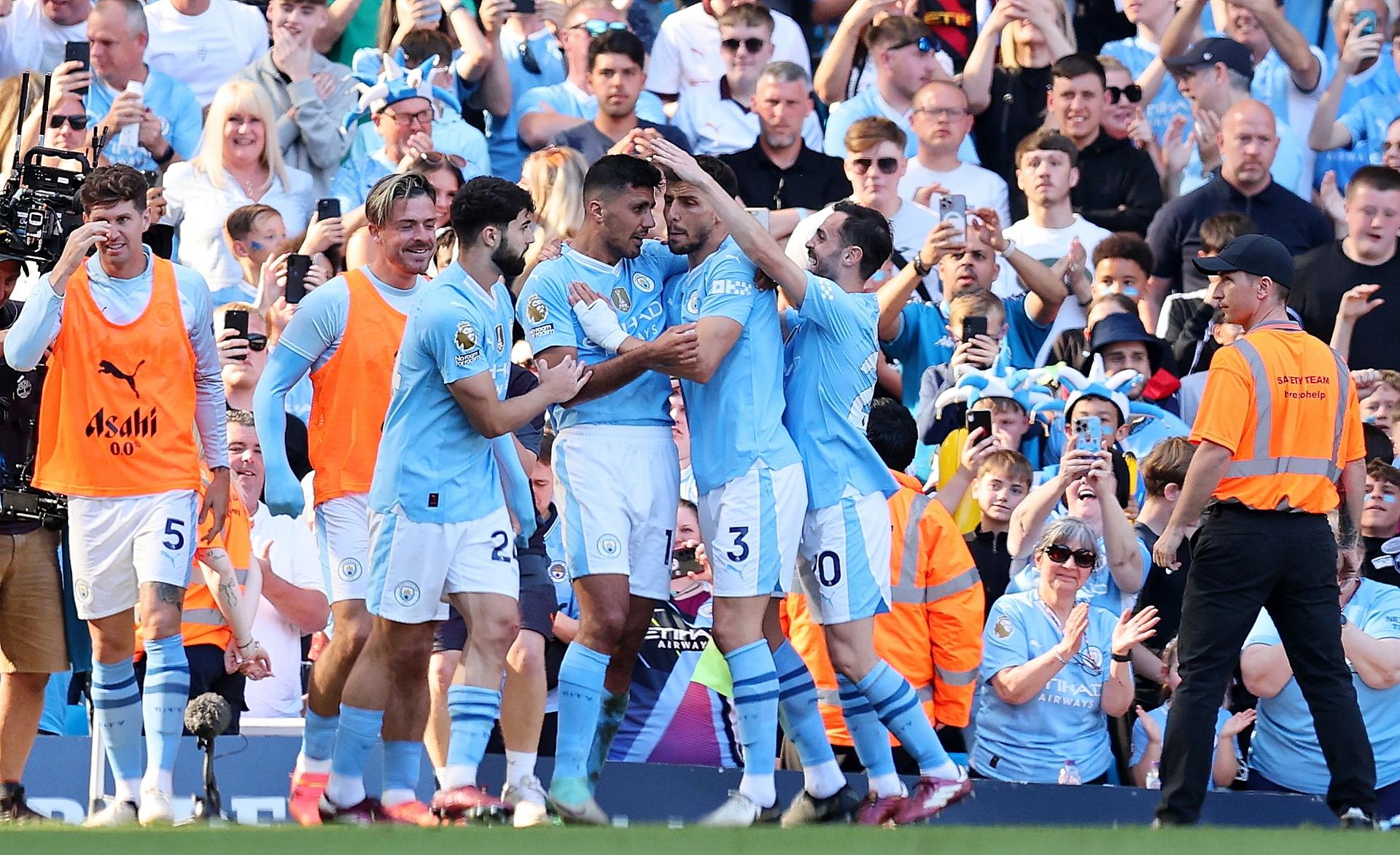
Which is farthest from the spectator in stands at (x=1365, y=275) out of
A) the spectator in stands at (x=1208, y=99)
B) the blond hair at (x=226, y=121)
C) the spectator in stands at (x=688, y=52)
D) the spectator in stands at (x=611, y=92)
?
the blond hair at (x=226, y=121)

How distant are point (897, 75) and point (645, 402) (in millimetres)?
5689

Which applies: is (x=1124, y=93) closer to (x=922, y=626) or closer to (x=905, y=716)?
(x=922, y=626)

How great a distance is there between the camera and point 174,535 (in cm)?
792

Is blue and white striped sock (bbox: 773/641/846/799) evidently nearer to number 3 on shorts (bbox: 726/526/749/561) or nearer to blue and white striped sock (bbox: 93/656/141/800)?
number 3 on shorts (bbox: 726/526/749/561)

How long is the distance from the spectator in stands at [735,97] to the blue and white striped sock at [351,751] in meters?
5.97

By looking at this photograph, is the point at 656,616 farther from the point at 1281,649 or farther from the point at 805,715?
the point at 1281,649

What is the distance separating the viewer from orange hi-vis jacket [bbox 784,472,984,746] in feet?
28.7

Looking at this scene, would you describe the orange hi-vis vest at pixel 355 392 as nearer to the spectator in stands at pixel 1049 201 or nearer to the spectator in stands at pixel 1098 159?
the spectator in stands at pixel 1049 201

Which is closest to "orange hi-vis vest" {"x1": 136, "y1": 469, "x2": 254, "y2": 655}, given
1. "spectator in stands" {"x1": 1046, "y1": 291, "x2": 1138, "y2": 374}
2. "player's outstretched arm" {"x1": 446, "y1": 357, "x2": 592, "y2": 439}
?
"player's outstretched arm" {"x1": 446, "y1": 357, "x2": 592, "y2": 439}

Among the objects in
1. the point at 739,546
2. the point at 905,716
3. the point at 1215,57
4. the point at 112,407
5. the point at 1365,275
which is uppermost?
the point at 1215,57

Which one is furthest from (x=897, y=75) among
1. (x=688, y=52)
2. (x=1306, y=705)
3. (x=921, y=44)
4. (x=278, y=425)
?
(x=278, y=425)

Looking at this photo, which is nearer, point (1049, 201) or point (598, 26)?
point (1049, 201)

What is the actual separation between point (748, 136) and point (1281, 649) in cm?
506

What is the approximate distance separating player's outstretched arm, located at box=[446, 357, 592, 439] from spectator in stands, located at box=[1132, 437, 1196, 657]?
3.39 meters
